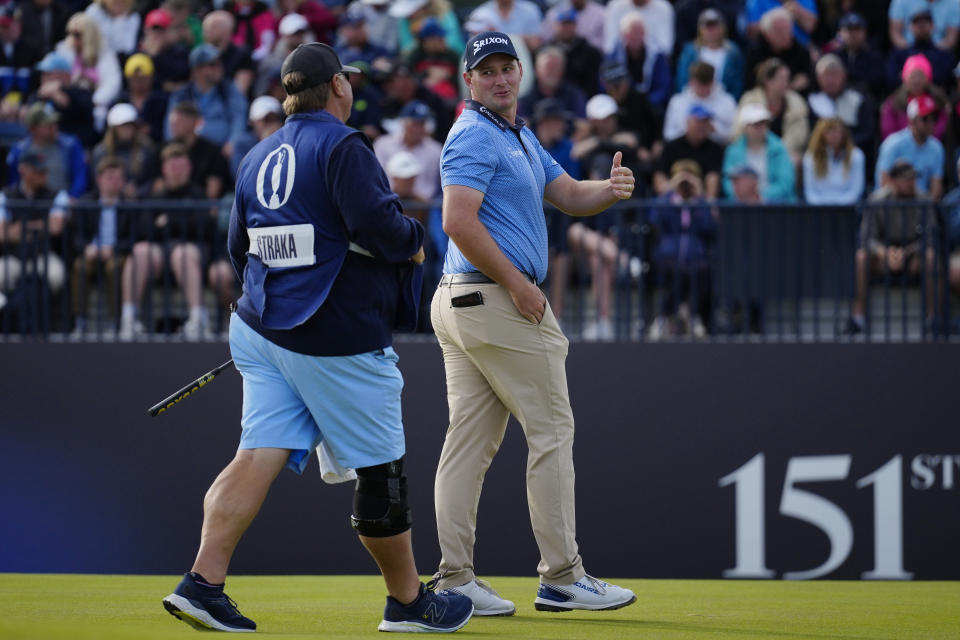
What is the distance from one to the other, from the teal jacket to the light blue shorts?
589 cm

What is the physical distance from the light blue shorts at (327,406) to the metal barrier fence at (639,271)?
438 centimetres

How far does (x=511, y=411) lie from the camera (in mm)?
5453

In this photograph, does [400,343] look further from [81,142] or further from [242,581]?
[81,142]

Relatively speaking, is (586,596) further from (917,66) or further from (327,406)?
(917,66)

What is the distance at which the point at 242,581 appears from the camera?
7324 mm

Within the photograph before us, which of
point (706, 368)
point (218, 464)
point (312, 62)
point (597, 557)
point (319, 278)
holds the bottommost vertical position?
point (597, 557)

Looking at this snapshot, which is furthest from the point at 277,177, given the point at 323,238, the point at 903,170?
the point at 903,170

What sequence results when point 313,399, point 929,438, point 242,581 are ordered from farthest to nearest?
point 929,438 → point 242,581 → point 313,399

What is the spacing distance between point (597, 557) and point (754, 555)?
3.19 ft

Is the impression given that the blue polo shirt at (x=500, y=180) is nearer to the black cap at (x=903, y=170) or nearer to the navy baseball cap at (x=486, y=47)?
the navy baseball cap at (x=486, y=47)

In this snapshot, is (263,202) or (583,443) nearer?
(263,202)

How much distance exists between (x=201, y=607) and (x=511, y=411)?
1471mm

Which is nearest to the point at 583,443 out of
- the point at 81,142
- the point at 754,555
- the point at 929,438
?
the point at 754,555

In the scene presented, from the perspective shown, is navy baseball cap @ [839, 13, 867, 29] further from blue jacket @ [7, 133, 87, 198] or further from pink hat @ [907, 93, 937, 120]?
blue jacket @ [7, 133, 87, 198]
